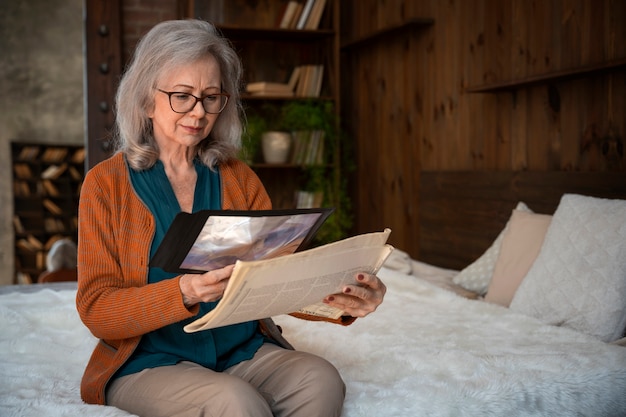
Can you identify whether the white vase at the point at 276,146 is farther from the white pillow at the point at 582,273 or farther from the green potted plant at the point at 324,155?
the white pillow at the point at 582,273

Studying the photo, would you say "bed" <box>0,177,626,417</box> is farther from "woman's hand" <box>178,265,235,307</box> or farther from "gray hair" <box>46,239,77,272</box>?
"gray hair" <box>46,239,77,272</box>

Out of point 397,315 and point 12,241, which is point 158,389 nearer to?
point 397,315

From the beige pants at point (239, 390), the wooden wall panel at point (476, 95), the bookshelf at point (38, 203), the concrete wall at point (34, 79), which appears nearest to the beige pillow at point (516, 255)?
the wooden wall panel at point (476, 95)

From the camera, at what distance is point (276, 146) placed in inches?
176

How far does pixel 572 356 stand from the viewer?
1.76 metres

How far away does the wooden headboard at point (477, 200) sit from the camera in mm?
2605

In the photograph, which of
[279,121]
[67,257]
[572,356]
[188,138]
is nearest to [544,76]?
[572,356]

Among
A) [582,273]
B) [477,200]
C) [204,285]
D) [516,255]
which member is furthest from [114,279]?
[477,200]

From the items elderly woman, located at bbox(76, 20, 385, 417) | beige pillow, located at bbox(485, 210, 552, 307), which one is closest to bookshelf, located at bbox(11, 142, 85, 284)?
beige pillow, located at bbox(485, 210, 552, 307)

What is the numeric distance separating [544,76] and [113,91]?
290 centimetres

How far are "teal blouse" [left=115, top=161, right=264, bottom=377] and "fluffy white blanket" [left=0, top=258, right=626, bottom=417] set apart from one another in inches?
5.7

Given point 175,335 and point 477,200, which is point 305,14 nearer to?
point 477,200

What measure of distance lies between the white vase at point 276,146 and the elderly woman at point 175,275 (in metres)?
2.69

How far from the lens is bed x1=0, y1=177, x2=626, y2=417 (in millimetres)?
1519
